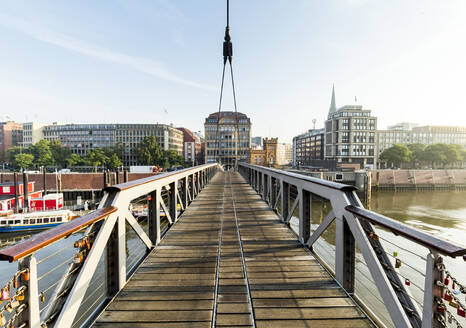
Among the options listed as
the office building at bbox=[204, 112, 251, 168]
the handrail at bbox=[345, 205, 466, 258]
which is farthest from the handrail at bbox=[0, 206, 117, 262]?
the office building at bbox=[204, 112, 251, 168]

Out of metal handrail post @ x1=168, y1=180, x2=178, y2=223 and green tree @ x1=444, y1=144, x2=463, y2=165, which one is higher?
green tree @ x1=444, y1=144, x2=463, y2=165

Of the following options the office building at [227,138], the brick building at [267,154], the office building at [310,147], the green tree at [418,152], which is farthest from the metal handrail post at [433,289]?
the green tree at [418,152]

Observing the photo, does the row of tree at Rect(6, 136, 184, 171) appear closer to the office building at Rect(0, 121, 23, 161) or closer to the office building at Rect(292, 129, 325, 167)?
the office building at Rect(0, 121, 23, 161)

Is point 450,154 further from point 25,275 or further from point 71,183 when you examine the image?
point 71,183

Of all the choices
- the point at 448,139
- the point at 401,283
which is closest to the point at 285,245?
the point at 401,283

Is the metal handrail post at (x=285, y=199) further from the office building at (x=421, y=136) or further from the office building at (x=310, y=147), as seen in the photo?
the office building at (x=421, y=136)

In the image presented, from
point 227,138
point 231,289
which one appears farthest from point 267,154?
point 231,289

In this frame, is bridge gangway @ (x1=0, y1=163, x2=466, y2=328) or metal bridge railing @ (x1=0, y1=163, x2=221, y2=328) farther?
bridge gangway @ (x1=0, y1=163, x2=466, y2=328)

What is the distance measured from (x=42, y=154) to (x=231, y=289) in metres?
85.8

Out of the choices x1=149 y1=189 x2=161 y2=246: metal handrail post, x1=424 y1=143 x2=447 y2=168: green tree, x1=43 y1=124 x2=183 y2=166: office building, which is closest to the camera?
x1=149 y1=189 x2=161 y2=246: metal handrail post

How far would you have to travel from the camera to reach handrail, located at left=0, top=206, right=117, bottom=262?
170cm

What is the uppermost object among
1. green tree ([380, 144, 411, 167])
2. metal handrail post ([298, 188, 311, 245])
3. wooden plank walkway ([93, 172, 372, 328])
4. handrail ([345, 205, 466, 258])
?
green tree ([380, 144, 411, 167])

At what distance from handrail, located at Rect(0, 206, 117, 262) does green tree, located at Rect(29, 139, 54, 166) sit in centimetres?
8322

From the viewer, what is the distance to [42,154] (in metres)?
68.4
